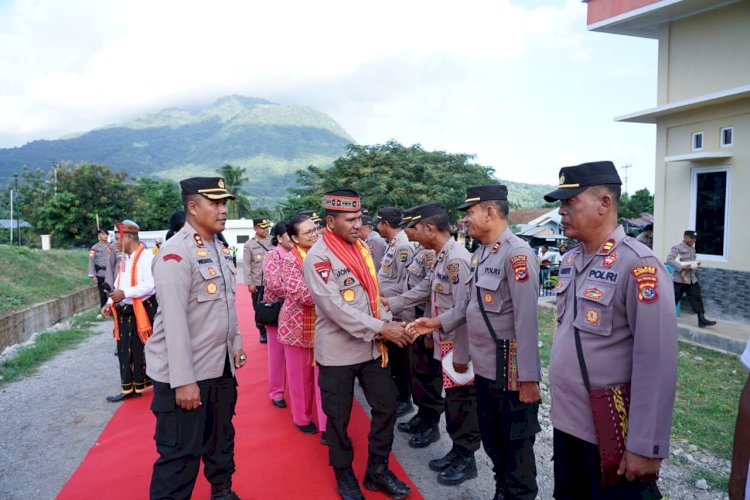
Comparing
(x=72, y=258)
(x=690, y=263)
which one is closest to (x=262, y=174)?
(x=72, y=258)

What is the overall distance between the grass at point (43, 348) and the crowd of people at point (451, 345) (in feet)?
13.0

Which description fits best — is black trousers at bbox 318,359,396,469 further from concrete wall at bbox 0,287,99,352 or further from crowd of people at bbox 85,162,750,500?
concrete wall at bbox 0,287,99,352

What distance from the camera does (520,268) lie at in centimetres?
269

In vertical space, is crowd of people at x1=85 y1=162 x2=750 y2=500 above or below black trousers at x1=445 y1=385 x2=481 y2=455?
above

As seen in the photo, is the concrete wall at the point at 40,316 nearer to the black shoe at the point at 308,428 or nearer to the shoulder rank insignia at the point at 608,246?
the black shoe at the point at 308,428

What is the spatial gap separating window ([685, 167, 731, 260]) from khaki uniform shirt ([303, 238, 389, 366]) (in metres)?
8.31

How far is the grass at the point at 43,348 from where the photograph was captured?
240 inches

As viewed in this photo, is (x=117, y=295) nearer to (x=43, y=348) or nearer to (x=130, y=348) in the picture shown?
(x=130, y=348)

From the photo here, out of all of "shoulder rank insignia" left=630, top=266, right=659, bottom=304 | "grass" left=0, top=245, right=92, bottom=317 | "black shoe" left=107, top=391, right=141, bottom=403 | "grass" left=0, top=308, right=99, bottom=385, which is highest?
"shoulder rank insignia" left=630, top=266, right=659, bottom=304

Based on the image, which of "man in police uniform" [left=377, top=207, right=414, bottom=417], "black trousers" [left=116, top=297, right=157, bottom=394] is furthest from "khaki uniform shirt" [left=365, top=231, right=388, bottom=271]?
"black trousers" [left=116, top=297, right=157, bottom=394]

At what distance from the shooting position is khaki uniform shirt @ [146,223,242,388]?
2.53 m

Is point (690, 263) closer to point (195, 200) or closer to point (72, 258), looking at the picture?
point (195, 200)

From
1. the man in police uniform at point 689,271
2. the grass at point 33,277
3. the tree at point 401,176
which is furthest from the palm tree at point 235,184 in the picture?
the man in police uniform at point 689,271

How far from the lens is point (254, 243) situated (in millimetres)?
7539
